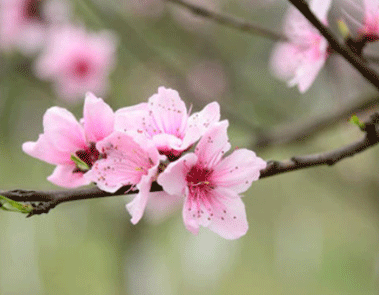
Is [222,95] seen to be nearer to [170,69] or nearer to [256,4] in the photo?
[256,4]

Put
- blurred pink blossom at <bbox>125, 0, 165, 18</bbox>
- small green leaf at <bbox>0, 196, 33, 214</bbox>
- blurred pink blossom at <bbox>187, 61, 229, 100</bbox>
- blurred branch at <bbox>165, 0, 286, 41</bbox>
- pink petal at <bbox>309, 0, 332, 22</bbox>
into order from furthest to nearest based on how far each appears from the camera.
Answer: blurred pink blossom at <bbox>187, 61, 229, 100</bbox> → blurred pink blossom at <bbox>125, 0, 165, 18</bbox> → blurred branch at <bbox>165, 0, 286, 41</bbox> → pink petal at <bbox>309, 0, 332, 22</bbox> → small green leaf at <bbox>0, 196, 33, 214</bbox>

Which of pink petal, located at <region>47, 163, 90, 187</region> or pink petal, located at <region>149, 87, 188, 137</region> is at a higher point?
pink petal, located at <region>149, 87, 188, 137</region>

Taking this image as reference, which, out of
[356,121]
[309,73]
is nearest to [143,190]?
[356,121]

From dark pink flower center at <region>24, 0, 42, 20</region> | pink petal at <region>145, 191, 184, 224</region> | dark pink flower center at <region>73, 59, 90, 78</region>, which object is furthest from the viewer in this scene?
pink petal at <region>145, 191, 184, 224</region>

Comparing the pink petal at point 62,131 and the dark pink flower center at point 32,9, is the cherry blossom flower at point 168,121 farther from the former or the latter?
the dark pink flower center at point 32,9

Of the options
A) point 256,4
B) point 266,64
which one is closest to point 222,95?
point 266,64

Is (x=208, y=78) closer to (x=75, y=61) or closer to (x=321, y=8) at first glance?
(x=75, y=61)

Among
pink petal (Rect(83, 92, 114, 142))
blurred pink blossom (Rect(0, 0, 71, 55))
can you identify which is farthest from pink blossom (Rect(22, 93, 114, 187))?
blurred pink blossom (Rect(0, 0, 71, 55))

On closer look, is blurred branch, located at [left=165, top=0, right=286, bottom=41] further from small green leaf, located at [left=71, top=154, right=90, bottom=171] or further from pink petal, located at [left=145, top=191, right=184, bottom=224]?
pink petal, located at [left=145, top=191, right=184, bottom=224]
